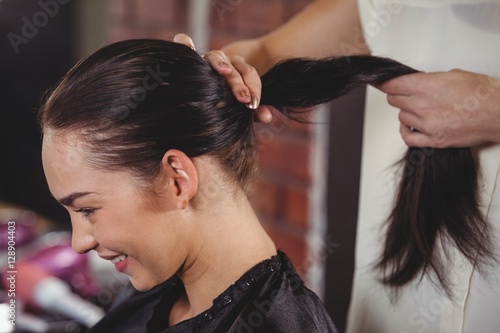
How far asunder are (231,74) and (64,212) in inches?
63.9

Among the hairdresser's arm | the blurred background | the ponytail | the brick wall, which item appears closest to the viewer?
the ponytail

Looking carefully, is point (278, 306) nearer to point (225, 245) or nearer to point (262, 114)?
point (225, 245)

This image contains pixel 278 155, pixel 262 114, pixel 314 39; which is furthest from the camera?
pixel 278 155

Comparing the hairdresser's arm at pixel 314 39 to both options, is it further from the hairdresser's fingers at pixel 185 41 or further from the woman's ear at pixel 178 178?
the woman's ear at pixel 178 178

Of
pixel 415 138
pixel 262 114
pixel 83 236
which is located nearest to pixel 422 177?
pixel 415 138

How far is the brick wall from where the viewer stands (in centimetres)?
163

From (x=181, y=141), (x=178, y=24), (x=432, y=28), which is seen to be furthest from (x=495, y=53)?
(x=178, y=24)

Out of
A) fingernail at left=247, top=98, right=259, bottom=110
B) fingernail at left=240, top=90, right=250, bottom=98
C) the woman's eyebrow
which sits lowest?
the woman's eyebrow

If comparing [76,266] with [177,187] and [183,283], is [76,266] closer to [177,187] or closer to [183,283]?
[183,283]

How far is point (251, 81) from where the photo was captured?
857mm

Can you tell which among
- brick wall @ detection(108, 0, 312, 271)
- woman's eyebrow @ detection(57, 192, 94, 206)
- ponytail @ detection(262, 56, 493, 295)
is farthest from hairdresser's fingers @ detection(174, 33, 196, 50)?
brick wall @ detection(108, 0, 312, 271)

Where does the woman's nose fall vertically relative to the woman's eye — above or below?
below

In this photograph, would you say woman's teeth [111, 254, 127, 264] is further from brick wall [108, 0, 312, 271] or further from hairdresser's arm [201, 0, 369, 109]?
brick wall [108, 0, 312, 271]

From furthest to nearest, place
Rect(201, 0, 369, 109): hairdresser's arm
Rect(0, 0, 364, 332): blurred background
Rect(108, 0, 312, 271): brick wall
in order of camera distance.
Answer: Rect(108, 0, 312, 271): brick wall
Rect(0, 0, 364, 332): blurred background
Rect(201, 0, 369, 109): hairdresser's arm
